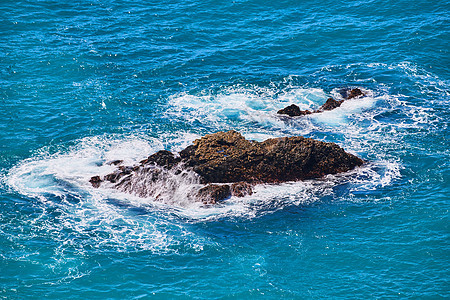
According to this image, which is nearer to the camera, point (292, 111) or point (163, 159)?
point (163, 159)

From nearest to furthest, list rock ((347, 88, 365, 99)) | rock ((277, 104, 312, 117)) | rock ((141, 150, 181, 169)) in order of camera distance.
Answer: rock ((141, 150, 181, 169))
rock ((277, 104, 312, 117))
rock ((347, 88, 365, 99))

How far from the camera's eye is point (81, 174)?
140 feet

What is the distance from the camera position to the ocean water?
3269 cm

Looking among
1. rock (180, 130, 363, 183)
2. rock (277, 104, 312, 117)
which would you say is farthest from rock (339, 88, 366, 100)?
rock (180, 130, 363, 183)

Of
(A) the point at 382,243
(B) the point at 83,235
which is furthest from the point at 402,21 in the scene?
(B) the point at 83,235

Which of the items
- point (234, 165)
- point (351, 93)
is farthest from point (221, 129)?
point (351, 93)

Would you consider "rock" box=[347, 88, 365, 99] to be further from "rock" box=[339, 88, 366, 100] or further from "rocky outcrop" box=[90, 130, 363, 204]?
"rocky outcrop" box=[90, 130, 363, 204]

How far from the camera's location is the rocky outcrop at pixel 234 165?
40.8 metres

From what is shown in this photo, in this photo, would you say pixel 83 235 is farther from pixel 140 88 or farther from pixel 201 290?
pixel 140 88

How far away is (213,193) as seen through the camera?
39.4 metres

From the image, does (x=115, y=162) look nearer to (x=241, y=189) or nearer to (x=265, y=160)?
(x=241, y=189)

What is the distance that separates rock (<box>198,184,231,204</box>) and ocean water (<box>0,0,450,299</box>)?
71cm

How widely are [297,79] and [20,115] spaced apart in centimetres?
2710

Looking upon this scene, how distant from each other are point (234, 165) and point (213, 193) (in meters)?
3.10
